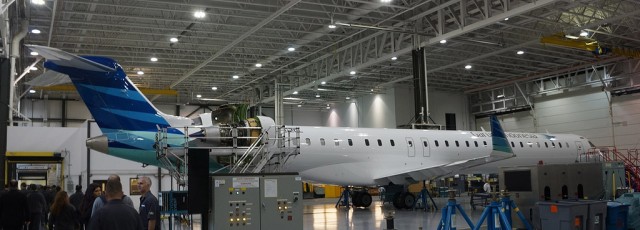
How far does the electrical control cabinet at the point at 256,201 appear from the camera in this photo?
8570mm

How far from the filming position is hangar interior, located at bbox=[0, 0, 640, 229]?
75.3 ft

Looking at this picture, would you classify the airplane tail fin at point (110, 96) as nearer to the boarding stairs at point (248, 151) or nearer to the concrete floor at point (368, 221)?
the boarding stairs at point (248, 151)

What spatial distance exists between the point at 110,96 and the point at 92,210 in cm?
498

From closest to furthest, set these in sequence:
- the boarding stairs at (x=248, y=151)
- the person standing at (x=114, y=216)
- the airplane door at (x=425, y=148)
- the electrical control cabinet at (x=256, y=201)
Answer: the person standing at (x=114, y=216), the electrical control cabinet at (x=256, y=201), the boarding stairs at (x=248, y=151), the airplane door at (x=425, y=148)

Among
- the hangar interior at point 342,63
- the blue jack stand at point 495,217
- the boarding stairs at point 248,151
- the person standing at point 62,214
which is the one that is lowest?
the blue jack stand at point 495,217

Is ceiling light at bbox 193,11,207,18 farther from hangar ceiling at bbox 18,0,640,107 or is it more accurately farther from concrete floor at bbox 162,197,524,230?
concrete floor at bbox 162,197,524,230

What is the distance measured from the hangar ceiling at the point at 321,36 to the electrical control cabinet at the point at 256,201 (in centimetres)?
1277

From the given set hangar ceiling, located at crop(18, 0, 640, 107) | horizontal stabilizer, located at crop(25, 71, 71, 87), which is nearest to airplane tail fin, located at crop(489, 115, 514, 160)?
hangar ceiling, located at crop(18, 0, 640, 107)

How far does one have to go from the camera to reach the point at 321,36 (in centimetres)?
2700

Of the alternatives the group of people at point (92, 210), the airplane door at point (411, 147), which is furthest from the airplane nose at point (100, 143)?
the airplane door at point (411, 147)

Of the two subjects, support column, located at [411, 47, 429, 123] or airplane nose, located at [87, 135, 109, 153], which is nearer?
airplane nose, located at [87, 135, 109, 153]

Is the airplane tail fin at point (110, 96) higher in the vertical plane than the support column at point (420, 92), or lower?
lower

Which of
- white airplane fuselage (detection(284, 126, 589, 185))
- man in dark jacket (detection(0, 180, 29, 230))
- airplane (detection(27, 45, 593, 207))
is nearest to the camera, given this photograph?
man in dark jacket (detection(0, 180, 29, 230))

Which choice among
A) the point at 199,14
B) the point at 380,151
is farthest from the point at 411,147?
the point at 199,14
